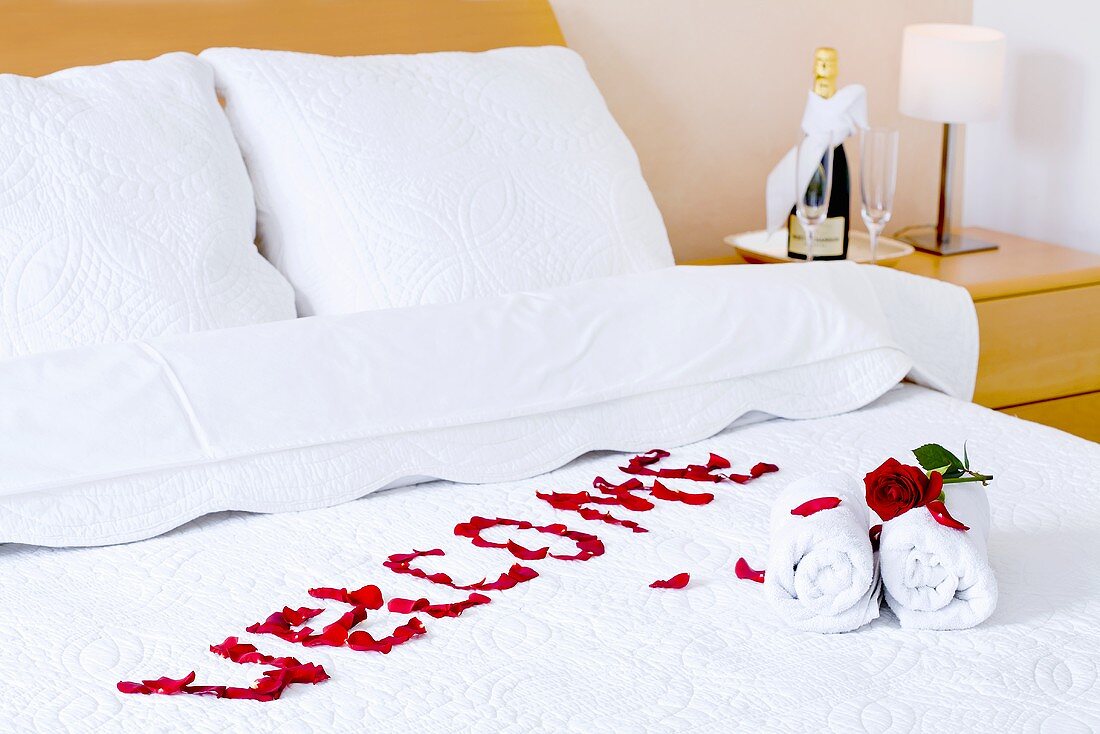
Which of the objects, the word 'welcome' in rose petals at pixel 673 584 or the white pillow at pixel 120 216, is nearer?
the word 'welcome' in rose petals at pixel 673 584

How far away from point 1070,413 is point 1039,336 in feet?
0.58

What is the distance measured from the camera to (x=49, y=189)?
165cm

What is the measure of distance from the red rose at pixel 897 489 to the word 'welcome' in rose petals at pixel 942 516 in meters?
0.01

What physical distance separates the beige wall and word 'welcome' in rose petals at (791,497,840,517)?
5.06ft

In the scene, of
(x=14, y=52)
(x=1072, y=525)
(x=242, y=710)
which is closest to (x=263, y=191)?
(x=14, y=52)

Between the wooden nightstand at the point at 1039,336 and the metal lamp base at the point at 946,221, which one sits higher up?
the metal lamp base at the point at 946,221

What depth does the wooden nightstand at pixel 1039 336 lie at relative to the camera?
227 centimetres

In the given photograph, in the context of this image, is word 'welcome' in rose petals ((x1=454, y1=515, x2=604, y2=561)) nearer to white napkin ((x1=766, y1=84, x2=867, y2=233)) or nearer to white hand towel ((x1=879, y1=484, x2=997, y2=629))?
white hand towel ((x1=879, y1=484, x2=997, y2=629))

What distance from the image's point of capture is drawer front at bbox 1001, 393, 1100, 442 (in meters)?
2.34

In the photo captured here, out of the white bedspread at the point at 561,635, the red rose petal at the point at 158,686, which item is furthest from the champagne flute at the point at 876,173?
the red rose petal at the point at 158,686

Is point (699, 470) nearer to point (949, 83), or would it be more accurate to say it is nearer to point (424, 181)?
point (424, 181)

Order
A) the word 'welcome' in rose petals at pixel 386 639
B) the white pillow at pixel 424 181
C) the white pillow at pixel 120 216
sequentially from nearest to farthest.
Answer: the word 'welcome' in rose petals at pixel 386 639
the white pillow at pixel 120 216
the white pillow at pixel 424 181

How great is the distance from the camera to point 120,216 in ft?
5.50

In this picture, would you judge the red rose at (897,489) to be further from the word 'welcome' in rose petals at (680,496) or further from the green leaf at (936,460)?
the word 'welcome' in rose petals at (680,496)
